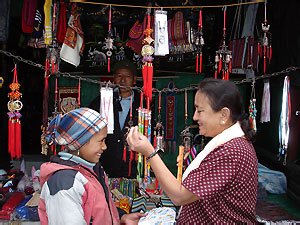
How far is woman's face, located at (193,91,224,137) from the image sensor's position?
1658 mm

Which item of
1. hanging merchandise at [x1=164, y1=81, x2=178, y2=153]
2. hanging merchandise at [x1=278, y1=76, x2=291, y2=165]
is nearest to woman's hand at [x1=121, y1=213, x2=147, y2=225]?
hanging merchandise at [x1=278, y1=76, x2=291, y2=165]

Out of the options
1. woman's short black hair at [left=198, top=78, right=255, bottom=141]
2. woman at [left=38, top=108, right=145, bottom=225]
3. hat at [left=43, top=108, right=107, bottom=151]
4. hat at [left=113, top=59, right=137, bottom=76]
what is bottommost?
woman at [left=38, top=108, right=145, bottom=225]

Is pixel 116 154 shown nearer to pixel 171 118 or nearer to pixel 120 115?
pixel 120 115

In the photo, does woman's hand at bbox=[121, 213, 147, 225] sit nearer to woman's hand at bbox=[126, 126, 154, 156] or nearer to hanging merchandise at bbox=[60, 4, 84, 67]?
woman's hand at bbox=[126, 126, 154, 156]

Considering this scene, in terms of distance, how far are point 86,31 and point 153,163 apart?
159 inches

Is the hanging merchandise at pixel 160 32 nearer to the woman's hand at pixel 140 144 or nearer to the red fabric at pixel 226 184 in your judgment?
the woman's hand at pixel 140 144

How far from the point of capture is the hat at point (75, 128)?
5.82 ft

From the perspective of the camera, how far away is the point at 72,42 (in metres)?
3.72

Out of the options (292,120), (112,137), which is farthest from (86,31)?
(292,120)

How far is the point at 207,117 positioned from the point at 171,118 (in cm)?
386

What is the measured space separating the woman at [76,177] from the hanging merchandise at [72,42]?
2031 mm

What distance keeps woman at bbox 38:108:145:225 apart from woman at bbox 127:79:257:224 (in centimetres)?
34

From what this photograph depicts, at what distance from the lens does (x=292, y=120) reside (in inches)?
141

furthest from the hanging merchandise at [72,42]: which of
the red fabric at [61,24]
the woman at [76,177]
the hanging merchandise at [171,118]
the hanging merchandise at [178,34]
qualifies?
the hanging merchandise at [171,118]
